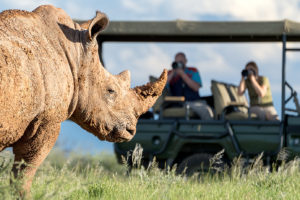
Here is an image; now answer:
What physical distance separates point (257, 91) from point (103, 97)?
4.27m

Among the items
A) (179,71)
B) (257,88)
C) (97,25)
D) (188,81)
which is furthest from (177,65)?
(97,25)

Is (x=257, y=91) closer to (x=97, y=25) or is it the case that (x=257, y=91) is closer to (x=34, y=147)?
(x=97, y=25)

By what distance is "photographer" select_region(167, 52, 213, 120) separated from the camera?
7.43 metres

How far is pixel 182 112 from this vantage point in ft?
24.7

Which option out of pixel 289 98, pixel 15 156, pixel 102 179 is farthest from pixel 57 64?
pixel 289 98

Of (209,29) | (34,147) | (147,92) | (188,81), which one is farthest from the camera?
(209,29)

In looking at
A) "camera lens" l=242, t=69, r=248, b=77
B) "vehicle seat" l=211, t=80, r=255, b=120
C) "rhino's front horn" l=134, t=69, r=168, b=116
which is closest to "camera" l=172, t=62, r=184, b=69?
"vehicle seat" l=211, t=80, r=255, b=120

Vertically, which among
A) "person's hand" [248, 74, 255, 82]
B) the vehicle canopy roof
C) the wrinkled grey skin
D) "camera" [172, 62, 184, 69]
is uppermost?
the vehicle canopy roof

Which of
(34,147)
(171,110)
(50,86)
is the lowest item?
(34,147)

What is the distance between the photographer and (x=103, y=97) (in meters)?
3.33

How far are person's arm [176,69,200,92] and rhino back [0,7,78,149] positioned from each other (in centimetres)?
443

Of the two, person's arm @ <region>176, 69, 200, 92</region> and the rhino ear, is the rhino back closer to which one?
the rhino ear

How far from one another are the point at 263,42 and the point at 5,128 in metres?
6.32

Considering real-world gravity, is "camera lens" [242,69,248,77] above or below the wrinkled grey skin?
above
